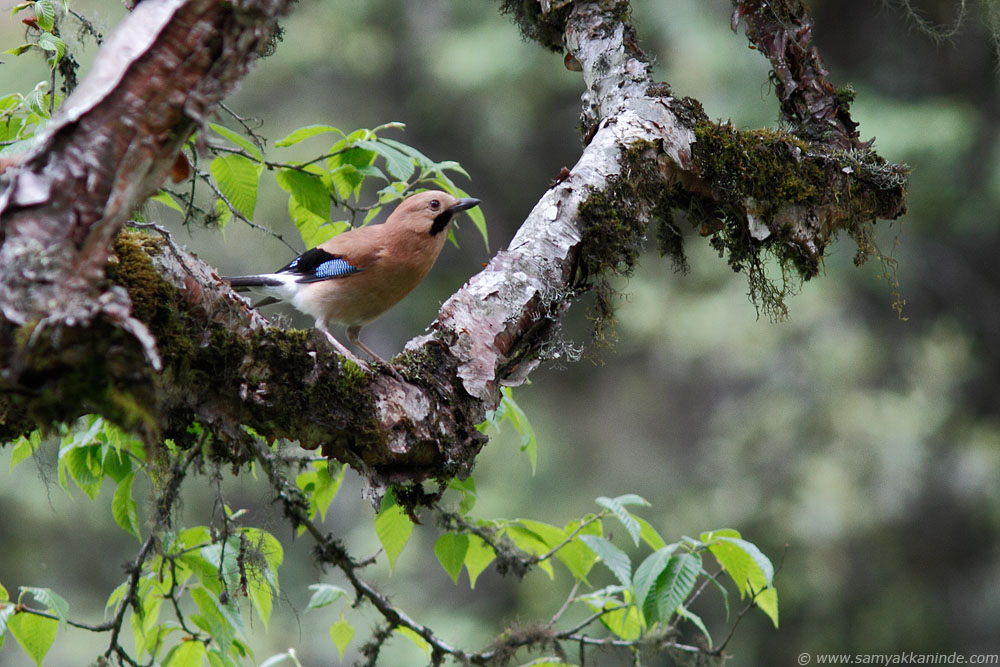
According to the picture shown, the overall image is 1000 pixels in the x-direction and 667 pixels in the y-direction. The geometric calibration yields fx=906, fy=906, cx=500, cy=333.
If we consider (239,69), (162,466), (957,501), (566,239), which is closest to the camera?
(239,69)

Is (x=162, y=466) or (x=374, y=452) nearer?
(x=374, y=452)

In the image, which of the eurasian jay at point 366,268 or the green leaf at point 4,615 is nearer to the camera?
the green leaf at point 4,615

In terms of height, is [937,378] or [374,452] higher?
[937,378]

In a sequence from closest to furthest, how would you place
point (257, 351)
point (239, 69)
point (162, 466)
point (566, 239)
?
point (239, 69) → point (257, 351) → point (162, 466) → point (566, 239)

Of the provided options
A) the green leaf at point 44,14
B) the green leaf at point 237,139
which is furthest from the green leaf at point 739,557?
the green leaf at point 44,14

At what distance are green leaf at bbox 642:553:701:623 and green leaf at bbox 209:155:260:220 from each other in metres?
1.75

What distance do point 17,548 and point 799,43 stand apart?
416 inches

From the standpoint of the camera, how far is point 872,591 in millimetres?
9219

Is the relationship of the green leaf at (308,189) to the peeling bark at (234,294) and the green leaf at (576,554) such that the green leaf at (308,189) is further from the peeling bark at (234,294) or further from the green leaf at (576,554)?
the green leaf at (576,554)

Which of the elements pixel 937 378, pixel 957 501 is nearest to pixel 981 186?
pixel 937 378

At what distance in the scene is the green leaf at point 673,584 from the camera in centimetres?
260

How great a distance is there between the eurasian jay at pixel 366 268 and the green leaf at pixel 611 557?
1542mm

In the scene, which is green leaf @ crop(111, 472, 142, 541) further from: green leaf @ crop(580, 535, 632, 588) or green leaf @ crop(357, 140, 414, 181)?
green leaf @ crop(580, 535, 632, 588)

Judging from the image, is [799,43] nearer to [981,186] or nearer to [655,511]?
[981,186]
